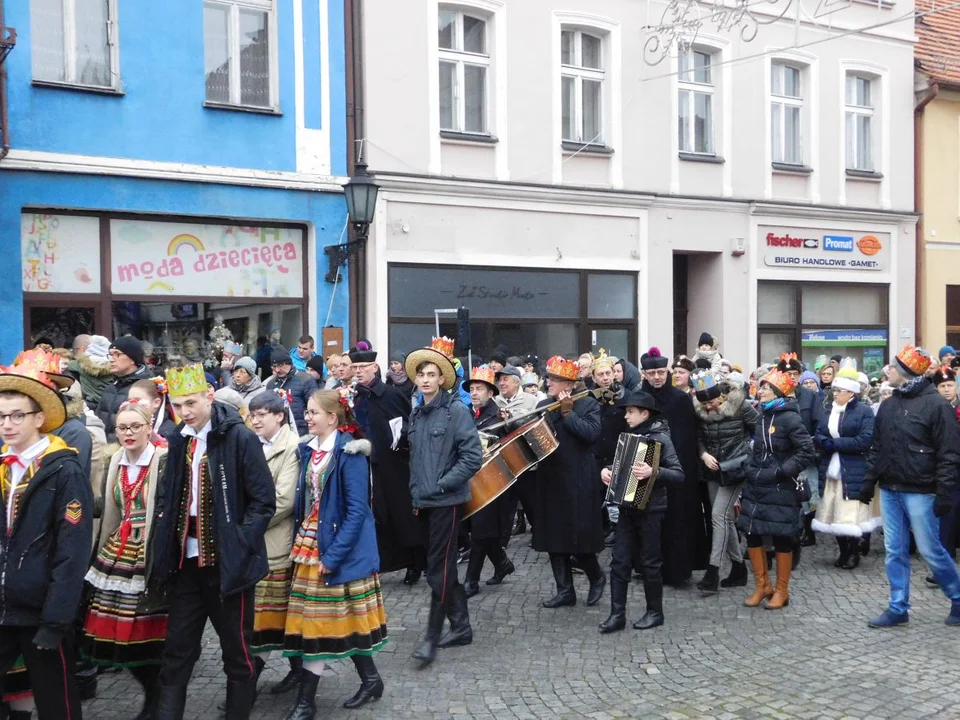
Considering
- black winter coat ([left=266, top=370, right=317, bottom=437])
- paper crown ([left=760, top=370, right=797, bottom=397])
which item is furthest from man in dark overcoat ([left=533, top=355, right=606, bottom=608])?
black winter coat ([left=266, top=370, right=317, bottom=437])

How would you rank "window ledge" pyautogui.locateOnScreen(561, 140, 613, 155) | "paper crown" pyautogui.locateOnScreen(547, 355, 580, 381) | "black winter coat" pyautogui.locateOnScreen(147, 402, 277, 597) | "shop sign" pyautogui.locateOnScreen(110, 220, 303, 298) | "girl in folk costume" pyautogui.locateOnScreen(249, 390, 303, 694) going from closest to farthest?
"black winter coat" pyautogui.locateOnScreen(147, 402, 277, 597) < "girl in folk costume" pyautogui.locateOnScreen(249, 390, 303, 694) < "paper crown" pyautogui.locateOnScreen(547, 355, 580, 381) < "shop sign" pyautogui.locateOnScreen(110, 220, 303, 298) < "window ledge" pyautogui.locateOnScreen(561, 140, 613, 155)

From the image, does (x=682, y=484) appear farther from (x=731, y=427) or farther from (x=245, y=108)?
(x=245, y=108)

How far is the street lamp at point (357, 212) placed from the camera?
45.1 ft

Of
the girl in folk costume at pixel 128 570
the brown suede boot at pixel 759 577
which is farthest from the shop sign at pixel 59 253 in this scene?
the brown suede boot at pixel 759 577

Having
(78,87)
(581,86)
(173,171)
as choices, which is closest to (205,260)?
(173,171)

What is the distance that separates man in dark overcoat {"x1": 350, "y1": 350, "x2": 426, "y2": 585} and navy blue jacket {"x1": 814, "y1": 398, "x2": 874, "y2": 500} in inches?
155

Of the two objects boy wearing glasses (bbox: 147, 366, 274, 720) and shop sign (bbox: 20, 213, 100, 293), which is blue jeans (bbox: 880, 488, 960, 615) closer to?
boy wearing glasses (bbox: 147, 366, 274, 720)

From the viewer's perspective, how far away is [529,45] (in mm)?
16156

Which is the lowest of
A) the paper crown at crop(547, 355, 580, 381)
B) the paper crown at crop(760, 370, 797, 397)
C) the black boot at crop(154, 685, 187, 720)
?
the black boot at crop(154, 685, 187, 720)

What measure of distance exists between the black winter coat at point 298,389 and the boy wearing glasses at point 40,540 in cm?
592

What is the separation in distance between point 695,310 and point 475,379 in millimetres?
10909

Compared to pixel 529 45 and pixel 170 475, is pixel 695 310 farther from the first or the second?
pixel 170 475

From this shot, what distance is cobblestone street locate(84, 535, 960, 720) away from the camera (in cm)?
586

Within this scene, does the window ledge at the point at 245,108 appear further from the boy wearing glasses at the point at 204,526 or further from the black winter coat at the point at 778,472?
the boy wearing glasses at the point at 204,526
